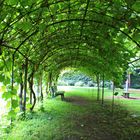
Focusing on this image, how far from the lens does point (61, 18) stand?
18.0 ft

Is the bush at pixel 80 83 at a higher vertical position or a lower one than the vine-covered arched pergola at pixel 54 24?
lower

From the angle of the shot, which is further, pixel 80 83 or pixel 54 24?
pixel 80 83

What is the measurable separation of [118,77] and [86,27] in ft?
13.8

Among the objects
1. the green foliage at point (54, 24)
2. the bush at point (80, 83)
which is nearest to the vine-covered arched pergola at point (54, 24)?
the green foliage at point (54, 24)

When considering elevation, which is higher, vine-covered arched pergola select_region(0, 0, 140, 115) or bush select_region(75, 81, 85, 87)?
vine-covered arched pergola select_region(0, 0, 140, 115)

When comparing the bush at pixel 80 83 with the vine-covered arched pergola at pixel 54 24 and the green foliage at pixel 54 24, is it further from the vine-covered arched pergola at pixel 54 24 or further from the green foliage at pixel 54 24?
the green foliage at pixel 54 24

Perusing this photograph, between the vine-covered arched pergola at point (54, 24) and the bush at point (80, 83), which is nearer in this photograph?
the vine-covered arched pergola at point (54, 24)

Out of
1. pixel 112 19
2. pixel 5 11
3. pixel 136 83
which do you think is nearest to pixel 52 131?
pixel 112 19

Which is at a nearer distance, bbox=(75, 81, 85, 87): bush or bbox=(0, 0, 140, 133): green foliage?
bbox=(0, 0, 140, 133): green foliage

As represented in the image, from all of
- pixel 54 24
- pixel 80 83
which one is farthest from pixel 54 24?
pixel 80 83

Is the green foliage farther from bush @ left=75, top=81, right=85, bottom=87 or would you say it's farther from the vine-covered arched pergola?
bush @ left=75, top=81, right=85, bottom=87

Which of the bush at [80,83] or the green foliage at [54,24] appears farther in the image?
the bush at [80,83]

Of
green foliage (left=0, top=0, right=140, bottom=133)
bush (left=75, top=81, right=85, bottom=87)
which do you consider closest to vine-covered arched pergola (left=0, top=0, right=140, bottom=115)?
green foliage (left=0, top=0, right=140, bottom=133)

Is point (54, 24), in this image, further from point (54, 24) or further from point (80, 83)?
point (80, 83)
